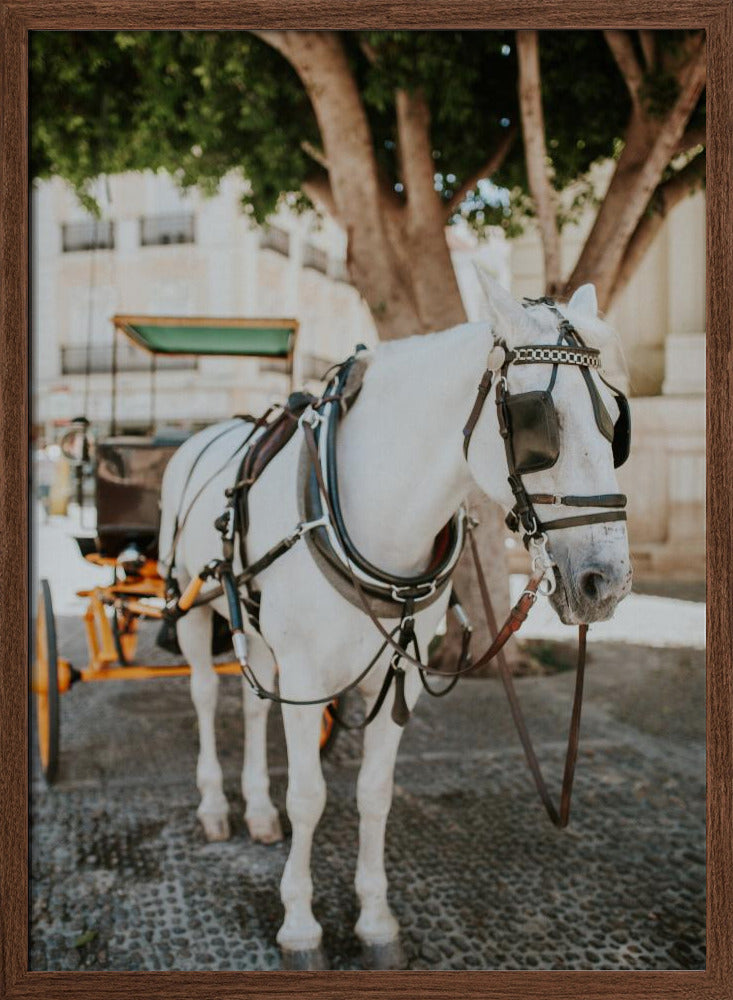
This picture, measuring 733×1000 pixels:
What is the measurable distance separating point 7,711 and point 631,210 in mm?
3562

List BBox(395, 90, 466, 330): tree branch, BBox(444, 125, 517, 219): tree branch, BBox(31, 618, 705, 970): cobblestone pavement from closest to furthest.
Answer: BBox(31, 618, 705, 970): cobblestone pavement, BBox(395, 90, 466, 330): tree branch, BBox(444, 125, 517, 219): tree branch

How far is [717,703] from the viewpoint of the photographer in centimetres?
187

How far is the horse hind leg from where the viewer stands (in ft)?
10.4

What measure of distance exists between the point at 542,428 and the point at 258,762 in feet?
7.15

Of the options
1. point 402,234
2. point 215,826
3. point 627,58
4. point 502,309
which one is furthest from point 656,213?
point 215,826

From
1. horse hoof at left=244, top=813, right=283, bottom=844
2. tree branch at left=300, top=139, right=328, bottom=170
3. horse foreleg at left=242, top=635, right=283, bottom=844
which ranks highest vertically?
tree branch at left=300, top=139, right=328, bottom=170

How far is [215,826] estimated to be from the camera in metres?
3.16

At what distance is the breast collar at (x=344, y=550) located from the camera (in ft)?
6.80

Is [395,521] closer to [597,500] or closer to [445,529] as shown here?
[445,529]

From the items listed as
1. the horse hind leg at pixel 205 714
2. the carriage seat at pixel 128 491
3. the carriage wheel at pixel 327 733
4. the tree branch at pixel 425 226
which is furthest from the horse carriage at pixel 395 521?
the tree branch at pixel 425 226

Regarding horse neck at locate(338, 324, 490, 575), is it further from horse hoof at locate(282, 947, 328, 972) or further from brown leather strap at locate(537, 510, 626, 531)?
horse hoof at locate(282, 947, 328, 972)

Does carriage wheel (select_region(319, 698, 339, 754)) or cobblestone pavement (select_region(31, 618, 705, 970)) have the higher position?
carriage wheel (select_region(319, 698, 339, 754))

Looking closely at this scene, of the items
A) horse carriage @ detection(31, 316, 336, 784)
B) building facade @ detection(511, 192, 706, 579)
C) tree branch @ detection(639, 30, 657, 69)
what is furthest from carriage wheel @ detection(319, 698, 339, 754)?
building facade @ detection(511, 192, 706, 579)

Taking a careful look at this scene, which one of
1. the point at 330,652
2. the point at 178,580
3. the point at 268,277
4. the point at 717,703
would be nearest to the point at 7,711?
the point at 330,652
